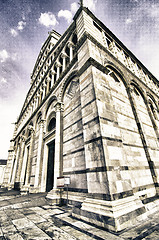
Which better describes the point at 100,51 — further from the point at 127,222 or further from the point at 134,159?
the point at 127,222

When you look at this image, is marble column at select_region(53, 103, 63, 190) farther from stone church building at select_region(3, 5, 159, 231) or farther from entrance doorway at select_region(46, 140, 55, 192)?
entrance doorway at select_region(46, 140, 55, 192)

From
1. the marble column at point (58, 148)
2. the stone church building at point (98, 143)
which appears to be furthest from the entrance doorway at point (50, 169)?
the marble column at point (58, 148)

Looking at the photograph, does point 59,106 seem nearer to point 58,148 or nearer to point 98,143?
point 58,148

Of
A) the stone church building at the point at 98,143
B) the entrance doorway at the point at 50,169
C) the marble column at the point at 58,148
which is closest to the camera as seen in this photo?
the stone church building at the point at 98,143

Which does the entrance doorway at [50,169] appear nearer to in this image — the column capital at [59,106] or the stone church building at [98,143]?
the stone church building at [98,143]

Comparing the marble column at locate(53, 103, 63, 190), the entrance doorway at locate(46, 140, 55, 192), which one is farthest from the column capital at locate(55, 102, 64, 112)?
the entrance doorway at locate(46, 140, 55, 192)

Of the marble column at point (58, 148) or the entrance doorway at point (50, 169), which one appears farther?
Result: the entrance doorway at point (50, 169)

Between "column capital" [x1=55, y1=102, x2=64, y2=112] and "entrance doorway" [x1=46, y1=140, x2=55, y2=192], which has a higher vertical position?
"column capital" [x1=55, y1=102, x2=64, y2=112]

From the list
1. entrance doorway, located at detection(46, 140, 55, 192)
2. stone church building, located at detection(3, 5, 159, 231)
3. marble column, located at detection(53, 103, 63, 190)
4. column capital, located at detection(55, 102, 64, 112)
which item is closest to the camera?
stone church building, located at detection(3, 5, 159, 231)

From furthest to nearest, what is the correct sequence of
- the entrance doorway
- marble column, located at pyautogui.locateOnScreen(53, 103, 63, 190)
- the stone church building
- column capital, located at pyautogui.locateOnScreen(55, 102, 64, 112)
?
the entrance doorway < column capital, located at pyautogui.locateOnScreen(55, 102, 64, 112) < marble column, located at pyautogui.locateOnScreen(53, 103, 63, 190) < the stone church building

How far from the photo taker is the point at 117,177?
3490 mm

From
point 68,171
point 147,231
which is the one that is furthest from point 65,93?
point 147,231

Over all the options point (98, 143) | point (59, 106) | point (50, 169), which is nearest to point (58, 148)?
point (50, 169)

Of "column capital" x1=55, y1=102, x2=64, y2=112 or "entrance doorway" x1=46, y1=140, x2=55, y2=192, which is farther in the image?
"entrance doorway" x1=46, y1=140, x2=55, y2=192
